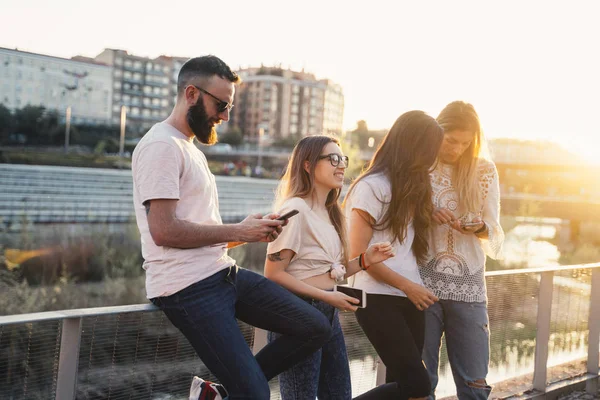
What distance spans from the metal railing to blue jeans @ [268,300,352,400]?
1.47 ft

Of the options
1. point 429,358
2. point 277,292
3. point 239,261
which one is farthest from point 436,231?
point 239,261

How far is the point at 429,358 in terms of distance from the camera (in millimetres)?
3182

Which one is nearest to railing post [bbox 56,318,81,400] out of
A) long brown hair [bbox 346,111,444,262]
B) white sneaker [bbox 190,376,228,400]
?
white sneaker [bbox 190,376,228,400]

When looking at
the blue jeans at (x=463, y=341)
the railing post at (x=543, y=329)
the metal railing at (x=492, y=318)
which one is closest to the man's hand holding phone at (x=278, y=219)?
the metal railing at (x=492, y=318)

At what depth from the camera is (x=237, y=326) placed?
234 cm

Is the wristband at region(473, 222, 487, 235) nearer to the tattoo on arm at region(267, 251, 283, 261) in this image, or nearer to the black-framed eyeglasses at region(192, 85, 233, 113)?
the tattoo on arm at region(267, 251, 283, 261)

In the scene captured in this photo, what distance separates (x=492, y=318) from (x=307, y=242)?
2100 millimetres

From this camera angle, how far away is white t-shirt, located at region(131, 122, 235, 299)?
217 cm

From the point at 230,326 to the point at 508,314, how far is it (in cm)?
281

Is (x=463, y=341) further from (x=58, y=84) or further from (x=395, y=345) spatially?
(x=58, y=84)

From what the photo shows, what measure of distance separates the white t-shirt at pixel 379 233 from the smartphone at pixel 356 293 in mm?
242

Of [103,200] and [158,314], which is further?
[103,200]

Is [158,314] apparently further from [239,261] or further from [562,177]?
[562,177]

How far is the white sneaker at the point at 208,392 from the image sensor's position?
241 cm
